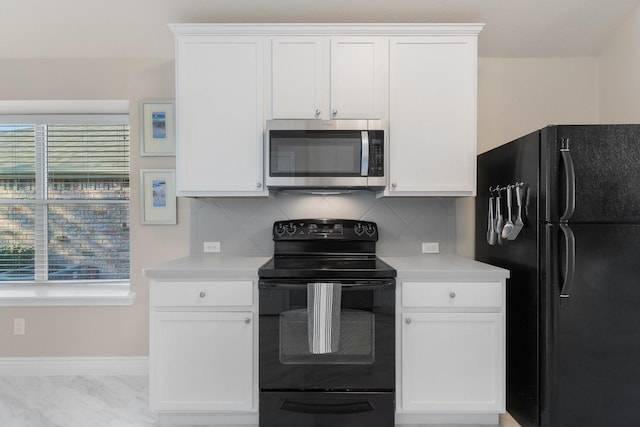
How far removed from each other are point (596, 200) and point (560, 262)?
320mm

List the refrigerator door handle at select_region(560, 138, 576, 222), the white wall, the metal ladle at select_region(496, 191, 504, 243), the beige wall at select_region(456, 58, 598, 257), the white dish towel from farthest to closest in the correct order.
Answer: the beige wall at select_region(456, 58, 598, 257)
the white wall
the metal ladle at select_region(496, 191, 504, 243)
the white dish towel
the refrigerator door handle at select_region(560, 138, 576, 222)

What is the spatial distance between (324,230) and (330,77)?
38.0 inches

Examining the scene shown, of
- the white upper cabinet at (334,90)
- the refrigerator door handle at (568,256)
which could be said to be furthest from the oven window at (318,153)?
the refrigerator door handle at (568,256)

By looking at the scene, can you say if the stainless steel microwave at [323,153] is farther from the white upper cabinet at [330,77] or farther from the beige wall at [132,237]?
the beige wall at [132,237]

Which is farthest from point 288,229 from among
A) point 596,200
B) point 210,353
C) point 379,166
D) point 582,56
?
point 582,56

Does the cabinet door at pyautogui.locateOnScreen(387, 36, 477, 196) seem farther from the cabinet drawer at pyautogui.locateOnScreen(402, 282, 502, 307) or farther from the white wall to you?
the white wall

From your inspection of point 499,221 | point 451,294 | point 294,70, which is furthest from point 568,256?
point 294,70

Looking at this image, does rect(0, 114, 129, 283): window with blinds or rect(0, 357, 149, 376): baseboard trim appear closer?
rect(0, 357, 149, 376): baseboard trim

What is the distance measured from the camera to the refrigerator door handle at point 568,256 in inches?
67.5

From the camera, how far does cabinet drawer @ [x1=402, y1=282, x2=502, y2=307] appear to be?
2002mm

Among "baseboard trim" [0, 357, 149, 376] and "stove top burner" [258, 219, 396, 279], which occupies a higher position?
"stove top burner" [258, 219, 396, 279]

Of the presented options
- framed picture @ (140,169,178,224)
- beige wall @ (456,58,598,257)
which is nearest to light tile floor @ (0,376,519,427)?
framed picture @ (140,169,178,224)

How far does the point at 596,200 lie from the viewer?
5.68ft

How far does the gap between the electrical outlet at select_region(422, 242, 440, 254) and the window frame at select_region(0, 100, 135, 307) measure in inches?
81.0
